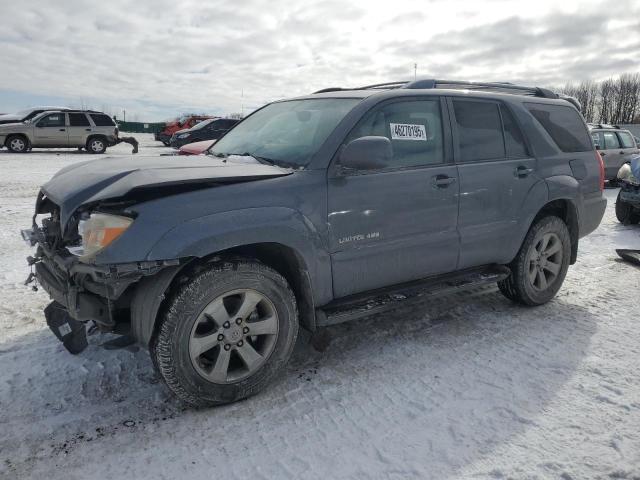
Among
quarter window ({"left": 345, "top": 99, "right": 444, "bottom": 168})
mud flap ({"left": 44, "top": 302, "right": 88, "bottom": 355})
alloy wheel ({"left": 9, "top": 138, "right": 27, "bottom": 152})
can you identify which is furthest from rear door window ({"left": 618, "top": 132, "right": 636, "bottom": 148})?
alloy wheel ({"left": 9, "top": 138, "right": 27, "bottom": 152})

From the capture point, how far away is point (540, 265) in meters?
4.55

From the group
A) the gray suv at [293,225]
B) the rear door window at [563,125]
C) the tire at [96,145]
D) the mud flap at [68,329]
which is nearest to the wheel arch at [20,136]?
the tire at [96,145]

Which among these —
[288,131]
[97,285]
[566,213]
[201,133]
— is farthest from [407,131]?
[201,133]

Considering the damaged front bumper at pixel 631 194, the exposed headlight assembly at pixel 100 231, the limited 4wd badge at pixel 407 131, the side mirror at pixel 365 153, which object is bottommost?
the damaged front bumper at pixel 631 194

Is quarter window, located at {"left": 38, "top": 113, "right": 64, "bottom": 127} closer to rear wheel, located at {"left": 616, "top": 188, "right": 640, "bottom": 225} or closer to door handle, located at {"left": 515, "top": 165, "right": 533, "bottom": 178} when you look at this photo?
rear wheel, located at {"left": 616, "top": 188, "right": 640, "bottom": 225}

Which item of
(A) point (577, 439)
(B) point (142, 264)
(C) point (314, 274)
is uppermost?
(B) point (142, 264)

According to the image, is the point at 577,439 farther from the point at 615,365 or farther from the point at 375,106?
the point at 375,106

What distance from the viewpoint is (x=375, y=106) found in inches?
136

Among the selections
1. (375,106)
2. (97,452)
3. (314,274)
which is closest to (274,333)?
(314,274)

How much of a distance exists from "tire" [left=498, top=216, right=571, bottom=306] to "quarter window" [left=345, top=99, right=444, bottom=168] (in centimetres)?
133

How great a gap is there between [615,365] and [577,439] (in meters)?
1.07

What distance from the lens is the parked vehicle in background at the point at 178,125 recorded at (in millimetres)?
26484

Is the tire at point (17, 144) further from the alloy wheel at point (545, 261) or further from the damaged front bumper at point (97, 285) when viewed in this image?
the alloy wheel at point (545, 261)

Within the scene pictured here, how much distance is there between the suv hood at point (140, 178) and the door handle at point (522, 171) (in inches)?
83.0
